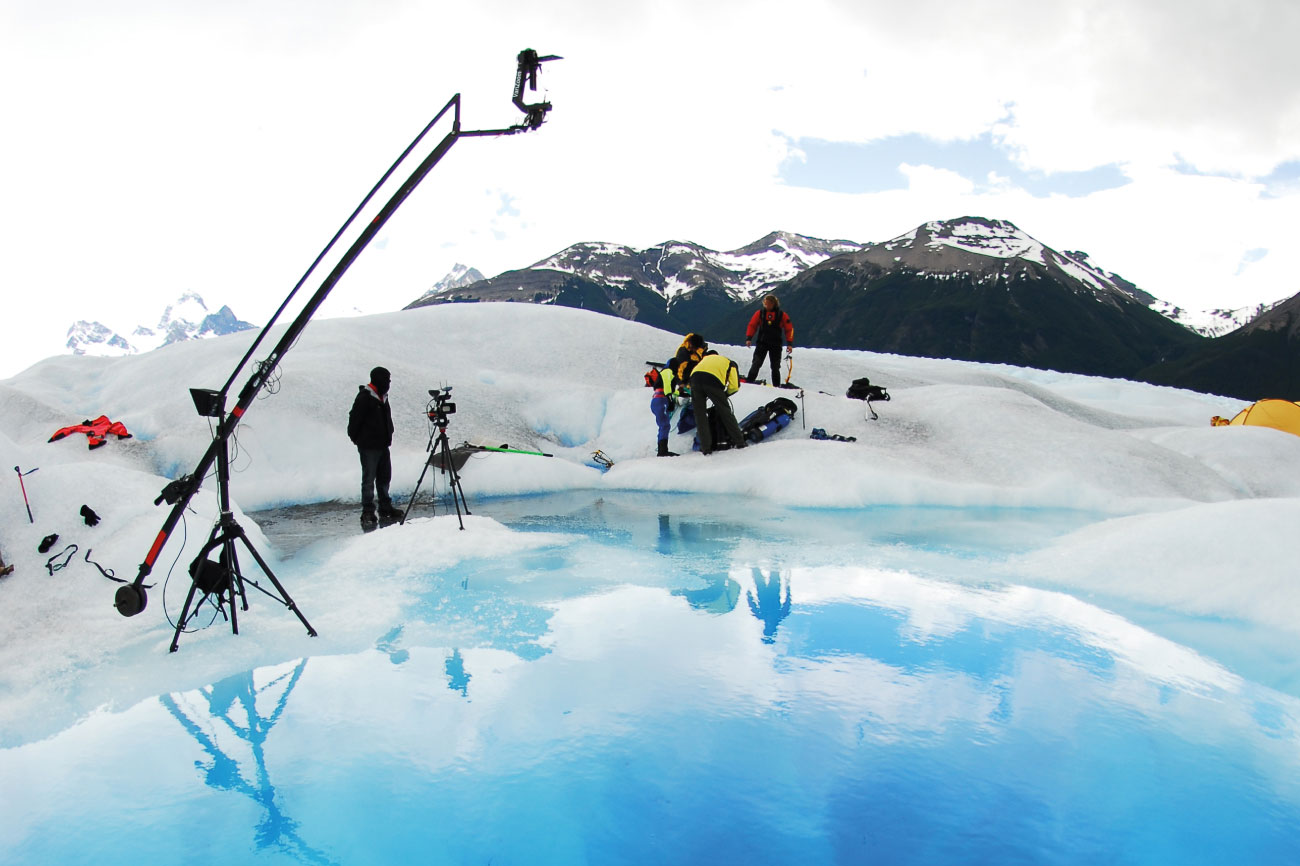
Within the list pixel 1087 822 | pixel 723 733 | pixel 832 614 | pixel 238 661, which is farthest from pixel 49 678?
pixel 1087 822

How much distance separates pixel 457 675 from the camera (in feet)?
11.9

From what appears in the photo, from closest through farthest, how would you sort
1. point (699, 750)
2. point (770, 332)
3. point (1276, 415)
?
point (699, 750)
point (770, 332)
point (1276, 415)

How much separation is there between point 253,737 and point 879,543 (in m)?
5.34

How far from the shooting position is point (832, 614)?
14.7 ft

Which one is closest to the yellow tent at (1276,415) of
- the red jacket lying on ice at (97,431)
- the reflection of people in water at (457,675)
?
the reflection of people in water at (457,675)

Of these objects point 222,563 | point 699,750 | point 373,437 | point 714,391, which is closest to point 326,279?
point 222,563

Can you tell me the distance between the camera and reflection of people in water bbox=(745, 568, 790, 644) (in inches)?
168

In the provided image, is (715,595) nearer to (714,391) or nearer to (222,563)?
(222,563)

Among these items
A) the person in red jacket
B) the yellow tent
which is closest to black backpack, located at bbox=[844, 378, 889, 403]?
the person in red jacket

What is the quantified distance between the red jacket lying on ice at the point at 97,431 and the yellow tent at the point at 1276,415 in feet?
71.0

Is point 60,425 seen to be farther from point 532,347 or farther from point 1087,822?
point 1087,822

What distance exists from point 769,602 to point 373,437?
516 cm

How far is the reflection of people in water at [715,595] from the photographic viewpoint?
4652mm

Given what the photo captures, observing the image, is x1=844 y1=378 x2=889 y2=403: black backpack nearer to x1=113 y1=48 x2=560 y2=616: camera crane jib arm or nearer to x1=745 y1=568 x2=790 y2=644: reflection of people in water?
x1=745 y1=568 x2=790 y2=644: reflection of people in water
